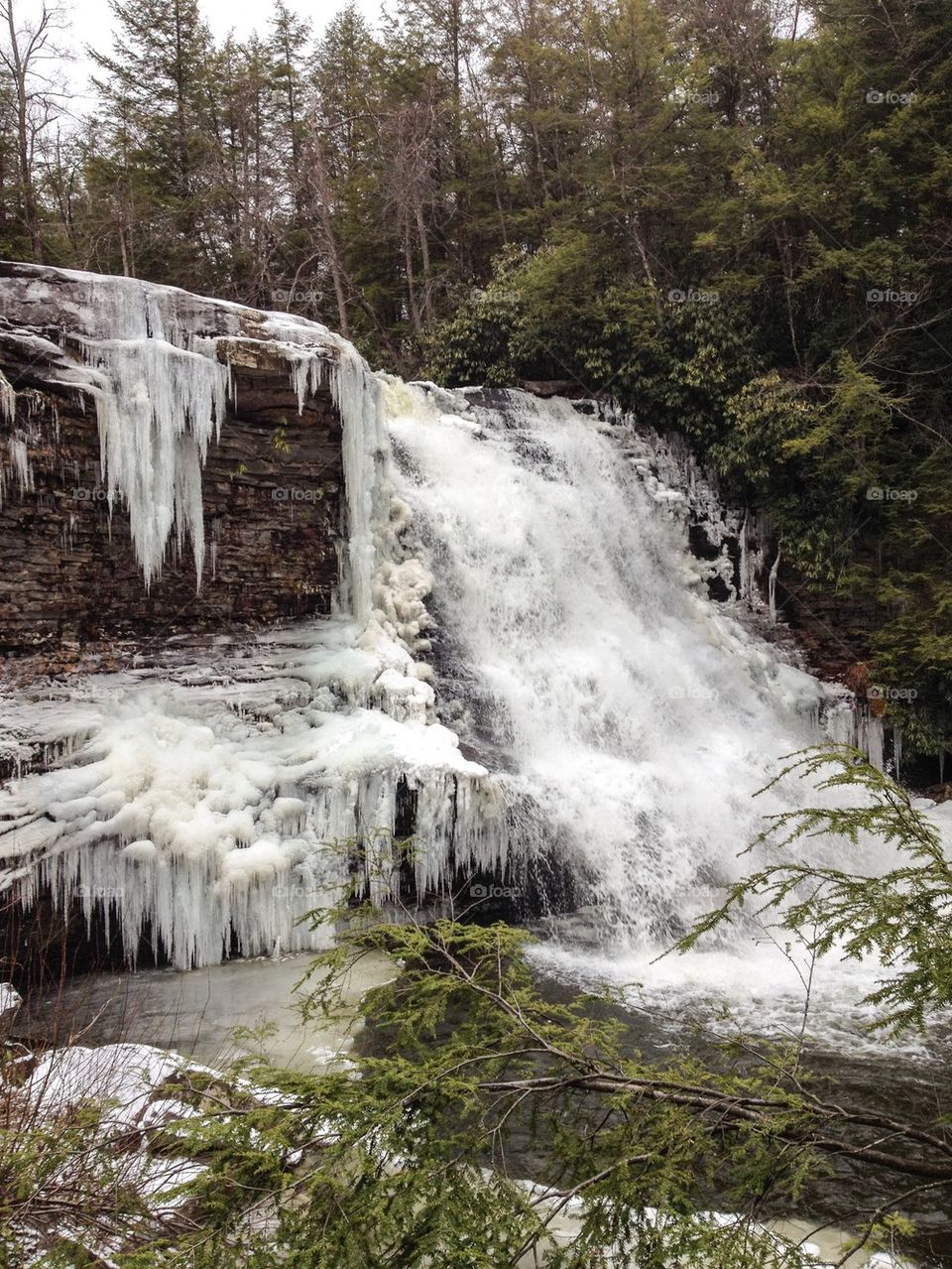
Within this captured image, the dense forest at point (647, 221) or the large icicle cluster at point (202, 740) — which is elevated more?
the dense forest at point (647, 221)

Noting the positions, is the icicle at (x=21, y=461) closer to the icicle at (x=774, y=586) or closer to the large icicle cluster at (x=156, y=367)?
the large icicle cluster at (x=156, y=367)

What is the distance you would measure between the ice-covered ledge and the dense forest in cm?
657

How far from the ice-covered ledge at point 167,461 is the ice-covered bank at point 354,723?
0.10 ft

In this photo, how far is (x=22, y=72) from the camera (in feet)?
48.0

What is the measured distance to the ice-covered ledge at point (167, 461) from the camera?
7012 mm

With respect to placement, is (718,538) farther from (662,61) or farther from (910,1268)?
(910,1268)

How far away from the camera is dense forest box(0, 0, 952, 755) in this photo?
11.9 meters

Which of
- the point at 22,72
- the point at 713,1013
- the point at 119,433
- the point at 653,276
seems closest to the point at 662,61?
the point at 653,276

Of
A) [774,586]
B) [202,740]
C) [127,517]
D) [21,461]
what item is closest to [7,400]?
[21,461]

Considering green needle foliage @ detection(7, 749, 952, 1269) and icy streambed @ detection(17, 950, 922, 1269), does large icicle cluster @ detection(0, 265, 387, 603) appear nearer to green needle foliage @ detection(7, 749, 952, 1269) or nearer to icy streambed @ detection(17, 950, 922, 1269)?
icy streambed @ detection(17, 950, 922, 1269)

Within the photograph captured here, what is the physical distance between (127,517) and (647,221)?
35.4ft

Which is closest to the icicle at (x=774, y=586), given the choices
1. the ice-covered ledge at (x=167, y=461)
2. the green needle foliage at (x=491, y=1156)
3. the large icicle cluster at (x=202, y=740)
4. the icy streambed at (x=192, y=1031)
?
the large icicle cluster at (x=202, y=740)

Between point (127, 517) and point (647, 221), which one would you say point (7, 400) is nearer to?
point (127, 517)

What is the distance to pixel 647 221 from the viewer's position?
14.3 metres
